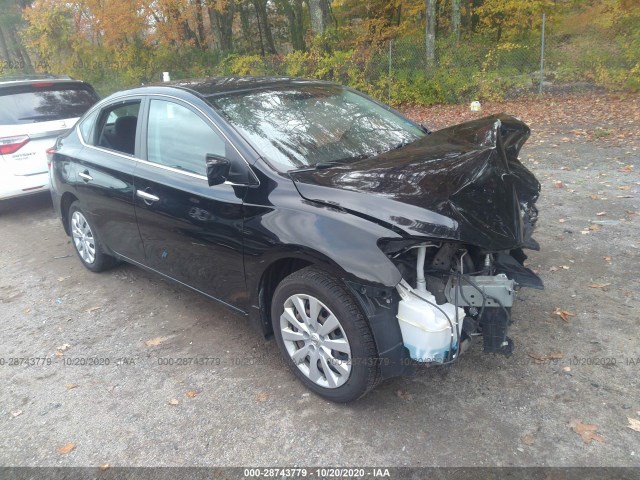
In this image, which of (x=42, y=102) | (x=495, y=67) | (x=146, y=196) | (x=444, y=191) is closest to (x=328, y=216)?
(x=444, y=191)

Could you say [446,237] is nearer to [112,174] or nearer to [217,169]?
[217,169]

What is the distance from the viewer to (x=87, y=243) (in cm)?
512

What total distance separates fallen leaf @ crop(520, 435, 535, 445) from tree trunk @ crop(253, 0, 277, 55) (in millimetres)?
23744

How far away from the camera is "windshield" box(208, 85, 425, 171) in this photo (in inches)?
135

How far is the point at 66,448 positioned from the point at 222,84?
8.81 feet

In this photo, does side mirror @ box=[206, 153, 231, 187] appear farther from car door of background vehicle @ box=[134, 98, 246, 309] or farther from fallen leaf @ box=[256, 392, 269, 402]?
fallen leaf @ box=[256, 392, 269, 402]

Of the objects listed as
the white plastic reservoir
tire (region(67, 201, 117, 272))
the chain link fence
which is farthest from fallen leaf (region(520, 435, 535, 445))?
the chain link fence

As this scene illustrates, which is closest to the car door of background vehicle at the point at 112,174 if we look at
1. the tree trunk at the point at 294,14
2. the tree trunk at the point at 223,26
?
the tree trunk at the point at 223,26

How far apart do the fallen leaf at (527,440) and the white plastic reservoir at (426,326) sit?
0.57m

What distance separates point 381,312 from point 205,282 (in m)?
1.51

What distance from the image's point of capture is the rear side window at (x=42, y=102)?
6.73 meters

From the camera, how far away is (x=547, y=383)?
3.11 metres

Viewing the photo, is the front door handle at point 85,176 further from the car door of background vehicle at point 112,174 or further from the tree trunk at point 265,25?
the tree trunk at point 265,25

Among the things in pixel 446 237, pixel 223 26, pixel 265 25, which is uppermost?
pixel 265 25
